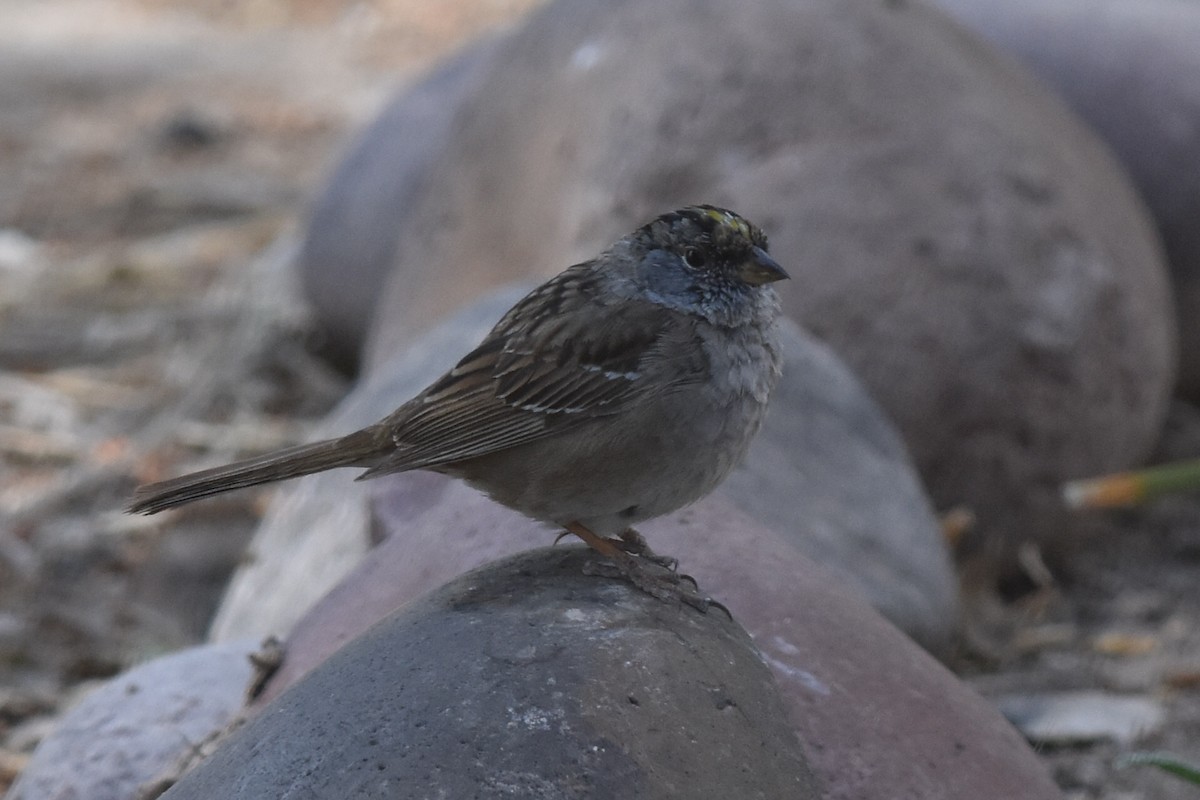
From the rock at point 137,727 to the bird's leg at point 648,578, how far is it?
2.97ft

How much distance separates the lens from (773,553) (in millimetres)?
3344

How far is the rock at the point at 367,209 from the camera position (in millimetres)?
7234

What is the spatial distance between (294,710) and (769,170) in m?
2.97

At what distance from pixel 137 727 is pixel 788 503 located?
1644 millimetres

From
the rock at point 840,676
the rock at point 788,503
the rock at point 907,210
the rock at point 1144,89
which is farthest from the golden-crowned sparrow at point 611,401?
the rock at point 1144,89

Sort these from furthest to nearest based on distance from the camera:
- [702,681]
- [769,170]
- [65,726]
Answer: [769,170], [65,726], [702,681]

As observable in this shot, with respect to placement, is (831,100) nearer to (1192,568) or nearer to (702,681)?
(1192,568)

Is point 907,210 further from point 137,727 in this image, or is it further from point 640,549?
point 137,727

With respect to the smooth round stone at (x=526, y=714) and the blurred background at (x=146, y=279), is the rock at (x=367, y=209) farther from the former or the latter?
the smooth round stone at (x=526, y=714)

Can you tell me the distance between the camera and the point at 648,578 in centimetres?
296

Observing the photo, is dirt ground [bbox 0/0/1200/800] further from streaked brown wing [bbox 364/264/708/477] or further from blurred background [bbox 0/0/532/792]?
streaked brown wing [bbox 364/264/708/477]

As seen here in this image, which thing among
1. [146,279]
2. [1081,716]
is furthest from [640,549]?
[146,279]

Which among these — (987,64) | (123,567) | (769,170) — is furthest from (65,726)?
(987,64)

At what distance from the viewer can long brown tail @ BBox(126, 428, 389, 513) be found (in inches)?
123
